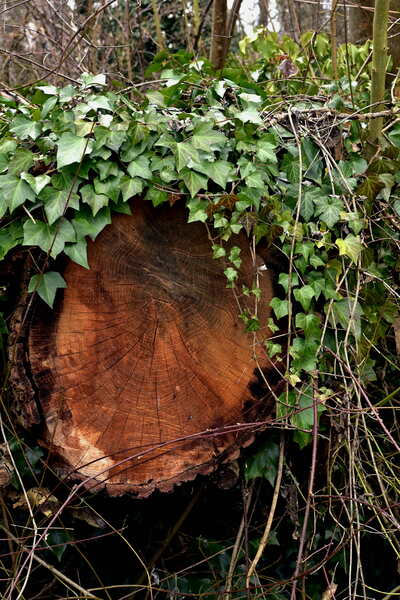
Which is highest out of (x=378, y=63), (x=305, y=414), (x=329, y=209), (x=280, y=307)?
(x=378, y=63)

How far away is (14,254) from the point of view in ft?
6.68

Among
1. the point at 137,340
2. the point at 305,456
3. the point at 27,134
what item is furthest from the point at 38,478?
the point at 27,134

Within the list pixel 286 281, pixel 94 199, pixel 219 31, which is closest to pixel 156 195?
pixel 94 199

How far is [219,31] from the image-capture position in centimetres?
322

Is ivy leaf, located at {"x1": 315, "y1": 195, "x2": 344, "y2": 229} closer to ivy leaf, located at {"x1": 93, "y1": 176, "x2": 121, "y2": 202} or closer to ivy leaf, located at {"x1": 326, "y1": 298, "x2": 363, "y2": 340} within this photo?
ivy leaf, located at {"x1": 326, "y1": 298, "x2": 363, "y2": 340}

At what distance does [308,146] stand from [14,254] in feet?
3.62

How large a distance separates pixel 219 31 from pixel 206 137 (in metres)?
1.48

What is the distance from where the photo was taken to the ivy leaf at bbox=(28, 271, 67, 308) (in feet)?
6.35

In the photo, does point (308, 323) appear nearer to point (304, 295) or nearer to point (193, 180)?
point (304, 295)

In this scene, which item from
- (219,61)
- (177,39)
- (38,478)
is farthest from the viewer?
(177,39)

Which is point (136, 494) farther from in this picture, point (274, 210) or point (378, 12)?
point (378, 12)

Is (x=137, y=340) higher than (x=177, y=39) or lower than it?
lower

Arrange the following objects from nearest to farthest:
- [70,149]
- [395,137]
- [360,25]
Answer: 1. [70,149]
2. [395,137]
3. [360,25]

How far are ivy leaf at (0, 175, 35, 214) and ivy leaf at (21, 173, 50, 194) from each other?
19 mm
